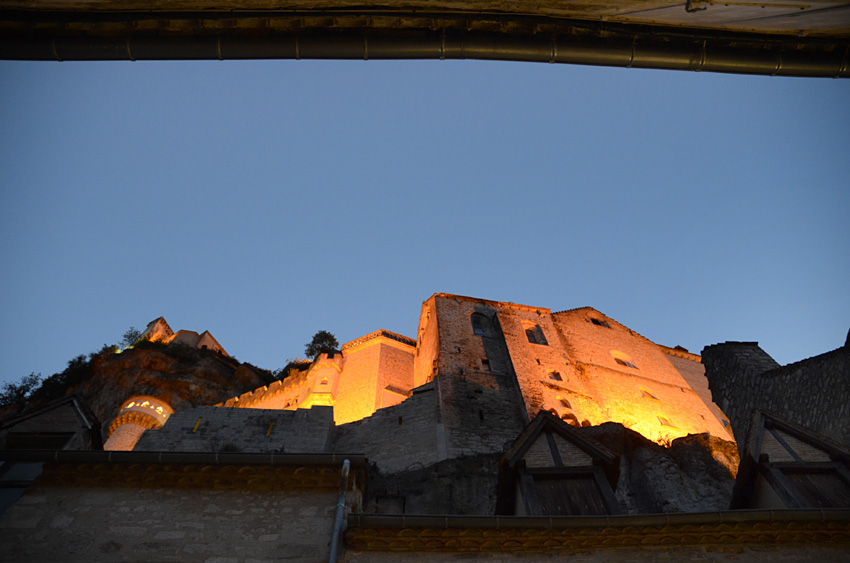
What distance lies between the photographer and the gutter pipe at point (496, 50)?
19.7 feet

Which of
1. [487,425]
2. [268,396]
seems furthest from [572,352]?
[268,396]

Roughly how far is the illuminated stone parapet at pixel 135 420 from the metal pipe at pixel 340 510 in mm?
22127

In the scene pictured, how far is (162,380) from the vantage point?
109 feet

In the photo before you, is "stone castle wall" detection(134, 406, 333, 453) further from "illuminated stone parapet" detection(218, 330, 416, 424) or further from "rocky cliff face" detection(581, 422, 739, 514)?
"rocky cliff face" detection(581, 422, 739, 514)

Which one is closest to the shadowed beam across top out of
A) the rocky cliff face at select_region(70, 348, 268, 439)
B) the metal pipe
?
the metal pipe

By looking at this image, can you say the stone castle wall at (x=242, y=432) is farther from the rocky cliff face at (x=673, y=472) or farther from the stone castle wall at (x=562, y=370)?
the rocky cliff face at (x=673, y=472)

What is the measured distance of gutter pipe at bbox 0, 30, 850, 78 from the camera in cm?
600

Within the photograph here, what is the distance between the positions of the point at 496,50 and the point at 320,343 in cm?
4409

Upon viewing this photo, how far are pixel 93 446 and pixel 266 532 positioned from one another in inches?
231

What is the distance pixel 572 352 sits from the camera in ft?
104

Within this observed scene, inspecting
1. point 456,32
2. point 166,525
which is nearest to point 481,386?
Answer: point 166,525

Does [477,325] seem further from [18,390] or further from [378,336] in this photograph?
[18,390]

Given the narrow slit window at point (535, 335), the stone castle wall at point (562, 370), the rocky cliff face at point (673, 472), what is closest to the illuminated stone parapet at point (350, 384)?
the stone castle wall at point (562, 370)

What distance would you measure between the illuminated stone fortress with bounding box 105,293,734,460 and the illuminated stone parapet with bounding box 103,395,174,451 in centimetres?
10
